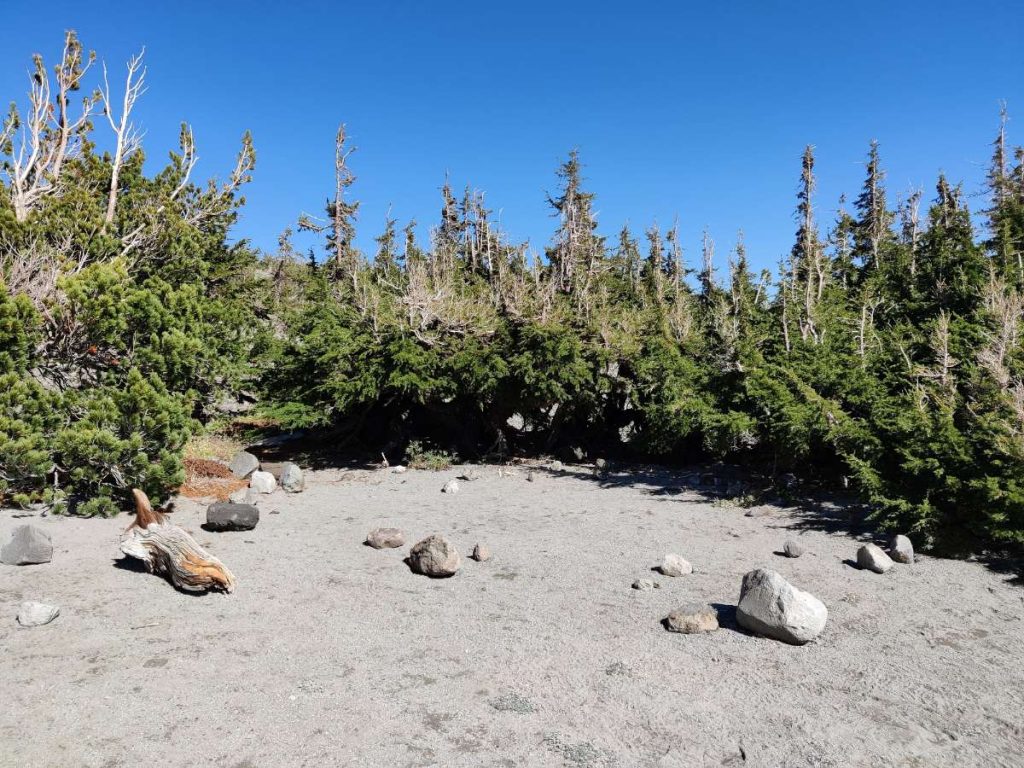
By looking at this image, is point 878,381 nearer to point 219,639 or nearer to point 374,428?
point 219,639

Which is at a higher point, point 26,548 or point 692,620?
point 26,548

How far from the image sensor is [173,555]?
22.9 feet

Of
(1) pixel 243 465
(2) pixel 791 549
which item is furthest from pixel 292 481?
(2) pixel 791 549

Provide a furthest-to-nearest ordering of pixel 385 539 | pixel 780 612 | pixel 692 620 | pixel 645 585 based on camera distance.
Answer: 1. pixel 385 539
2. pixel 645 585
3. pixel 692 620
4. pixel 780 612

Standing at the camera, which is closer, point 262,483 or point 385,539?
point 385,539

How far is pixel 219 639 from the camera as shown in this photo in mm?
5777

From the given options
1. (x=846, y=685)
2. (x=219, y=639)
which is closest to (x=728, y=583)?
(x=846, y=685)

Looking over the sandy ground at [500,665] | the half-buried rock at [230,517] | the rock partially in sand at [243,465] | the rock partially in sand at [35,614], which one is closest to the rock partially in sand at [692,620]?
the sandy ground at [500,665]

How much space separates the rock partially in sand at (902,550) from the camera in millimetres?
7969

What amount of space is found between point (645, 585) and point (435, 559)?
8.60 feet

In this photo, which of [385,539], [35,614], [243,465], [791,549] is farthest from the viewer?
[243,465]

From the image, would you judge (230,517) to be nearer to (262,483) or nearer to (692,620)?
(262,483)

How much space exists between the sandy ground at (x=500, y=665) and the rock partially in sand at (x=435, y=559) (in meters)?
0.17

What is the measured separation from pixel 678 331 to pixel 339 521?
1055 cm
